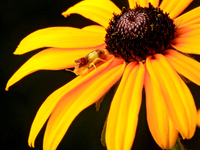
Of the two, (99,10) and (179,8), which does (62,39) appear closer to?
(99,10)

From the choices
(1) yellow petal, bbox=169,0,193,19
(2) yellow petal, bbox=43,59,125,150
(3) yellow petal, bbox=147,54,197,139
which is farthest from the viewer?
(1) yellow petal, bbox=169,0,193,19

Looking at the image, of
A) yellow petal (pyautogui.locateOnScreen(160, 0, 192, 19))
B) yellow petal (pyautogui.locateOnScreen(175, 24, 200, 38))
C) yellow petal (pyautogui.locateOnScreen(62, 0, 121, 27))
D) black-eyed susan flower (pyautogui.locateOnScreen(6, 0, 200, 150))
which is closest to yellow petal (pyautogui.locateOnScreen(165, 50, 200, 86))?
black-eyed susan flower (pyautogui.locateOnScreen(6, 0, 200, 150))

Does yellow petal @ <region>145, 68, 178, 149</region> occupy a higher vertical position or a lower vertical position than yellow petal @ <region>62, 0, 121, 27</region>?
lower

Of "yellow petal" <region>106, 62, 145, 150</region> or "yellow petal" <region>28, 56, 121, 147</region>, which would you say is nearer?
"yellow petal" <region>106, 62, 145, 150</region>

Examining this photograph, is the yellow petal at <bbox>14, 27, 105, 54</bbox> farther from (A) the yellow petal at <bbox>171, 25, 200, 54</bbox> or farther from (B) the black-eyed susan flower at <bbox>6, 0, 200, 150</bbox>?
(A) the yellow petal at <bbox>171, 25, 200, 54</bbox>

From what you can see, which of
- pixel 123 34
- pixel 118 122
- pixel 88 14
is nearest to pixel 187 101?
pixel 118 122

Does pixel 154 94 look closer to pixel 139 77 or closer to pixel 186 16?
pixel 139 77

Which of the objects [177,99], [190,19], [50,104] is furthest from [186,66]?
[50,104]

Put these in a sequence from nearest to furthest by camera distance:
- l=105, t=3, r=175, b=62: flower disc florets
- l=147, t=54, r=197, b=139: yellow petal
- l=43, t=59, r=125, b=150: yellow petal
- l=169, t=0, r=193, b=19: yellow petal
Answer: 1. l=147, t=54, r=197, b=139: yellow petal
2. l=43, t=59, r=125, b=150: yellow petal
3. l=105, t=3, r=175, b=62: flower disc florets
4. l=169, t=0, r=193, b=19: yellow petal
